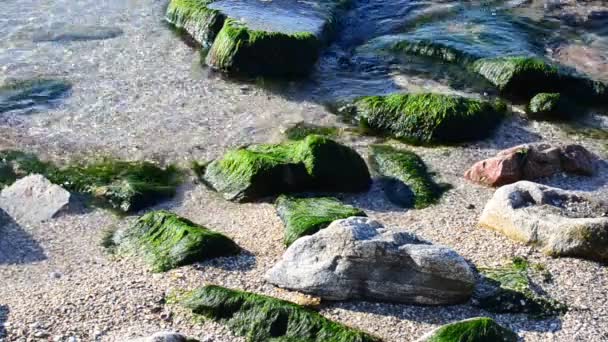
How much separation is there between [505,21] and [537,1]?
2039 millimetres

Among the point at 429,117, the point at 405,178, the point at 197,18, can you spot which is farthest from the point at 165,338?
the point at 197,18

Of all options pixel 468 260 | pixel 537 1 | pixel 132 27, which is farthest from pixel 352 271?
pixel 537 1

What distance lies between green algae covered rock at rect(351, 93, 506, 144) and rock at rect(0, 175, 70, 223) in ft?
17.5

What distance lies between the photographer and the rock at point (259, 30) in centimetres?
1638

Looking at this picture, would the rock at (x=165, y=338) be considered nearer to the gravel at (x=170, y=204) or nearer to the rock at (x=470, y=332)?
the gravel at (x=170, y=204)

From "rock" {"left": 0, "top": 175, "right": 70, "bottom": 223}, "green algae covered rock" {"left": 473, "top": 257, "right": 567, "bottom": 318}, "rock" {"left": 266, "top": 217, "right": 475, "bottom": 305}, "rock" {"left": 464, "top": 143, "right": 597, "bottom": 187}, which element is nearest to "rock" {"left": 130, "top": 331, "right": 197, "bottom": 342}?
"rock" {"left": 266, "top": 217, "right": 475, "bottom": 305}

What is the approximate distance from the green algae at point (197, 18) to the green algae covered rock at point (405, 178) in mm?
5733

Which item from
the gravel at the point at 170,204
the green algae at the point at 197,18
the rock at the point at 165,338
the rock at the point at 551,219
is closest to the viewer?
the rock at the point at 165,338

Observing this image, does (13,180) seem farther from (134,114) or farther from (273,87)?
(273,87)

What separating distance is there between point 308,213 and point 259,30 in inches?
274

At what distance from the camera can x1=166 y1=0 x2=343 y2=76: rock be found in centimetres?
1638

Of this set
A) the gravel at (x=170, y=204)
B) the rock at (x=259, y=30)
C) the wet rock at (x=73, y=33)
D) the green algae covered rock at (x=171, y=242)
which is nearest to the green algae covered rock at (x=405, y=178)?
the gravel at (x=170, y=204)

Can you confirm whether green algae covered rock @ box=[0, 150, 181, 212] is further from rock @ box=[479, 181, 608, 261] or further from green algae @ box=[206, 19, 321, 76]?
rock @ box=[479, 181, 608, 261]

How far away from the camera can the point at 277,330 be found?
8789 mm
